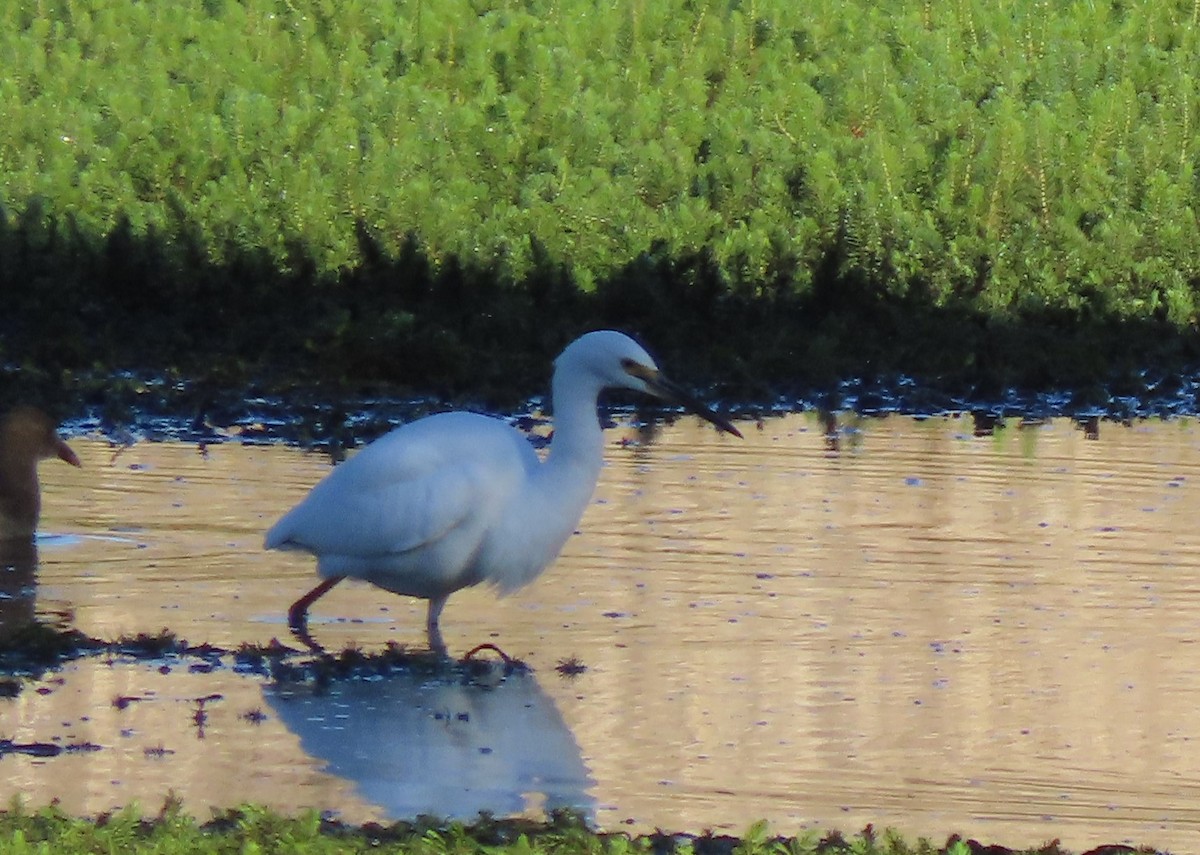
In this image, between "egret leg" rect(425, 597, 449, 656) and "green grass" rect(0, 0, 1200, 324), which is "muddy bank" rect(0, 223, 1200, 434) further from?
"egret leg" rect(425, 597, 449, 656)

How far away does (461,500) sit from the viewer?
20.9 ft

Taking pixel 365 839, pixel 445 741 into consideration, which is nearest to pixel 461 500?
pixel 445 741

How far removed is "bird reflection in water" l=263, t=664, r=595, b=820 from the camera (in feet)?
16.4

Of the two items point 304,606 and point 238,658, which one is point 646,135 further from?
point 238,658

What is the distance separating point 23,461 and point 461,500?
2165mm

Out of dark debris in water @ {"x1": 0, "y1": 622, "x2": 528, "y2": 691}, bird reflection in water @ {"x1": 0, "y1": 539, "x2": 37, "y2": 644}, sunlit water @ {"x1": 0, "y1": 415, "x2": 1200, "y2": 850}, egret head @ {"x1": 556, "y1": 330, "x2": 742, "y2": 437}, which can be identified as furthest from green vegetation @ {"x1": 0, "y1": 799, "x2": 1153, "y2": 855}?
egret head @ {"x1": 556, "y1": 330, "x2": 742, "y2": 437}

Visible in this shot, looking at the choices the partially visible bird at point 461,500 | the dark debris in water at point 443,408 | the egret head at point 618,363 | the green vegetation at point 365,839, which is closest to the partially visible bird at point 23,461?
the dark debris in water at point 443,408

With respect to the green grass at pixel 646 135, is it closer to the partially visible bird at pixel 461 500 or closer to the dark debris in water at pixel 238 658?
the partially visible bird at pixel 461 500

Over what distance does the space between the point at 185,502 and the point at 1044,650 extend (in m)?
3.08

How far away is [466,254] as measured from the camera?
12305mm

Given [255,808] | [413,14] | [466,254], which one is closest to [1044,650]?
[255,808]

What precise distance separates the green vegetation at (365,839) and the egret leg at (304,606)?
1.94 metres

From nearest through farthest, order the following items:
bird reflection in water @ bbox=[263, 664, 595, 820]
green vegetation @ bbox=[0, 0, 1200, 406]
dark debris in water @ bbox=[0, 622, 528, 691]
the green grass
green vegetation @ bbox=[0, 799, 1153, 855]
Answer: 1. green vegetation @ bbox=[0, 799, 1153, 855]
2. bird reflection in water @ bbox=[263, 664, 595, 820]
3. dark debris in water @ bbox=[0, 622, 528, 691]
4. green vegetation @ bbox=[0, 0, 1200, 406]
5. the green grass

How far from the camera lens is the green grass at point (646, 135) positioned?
12453 millimetres
